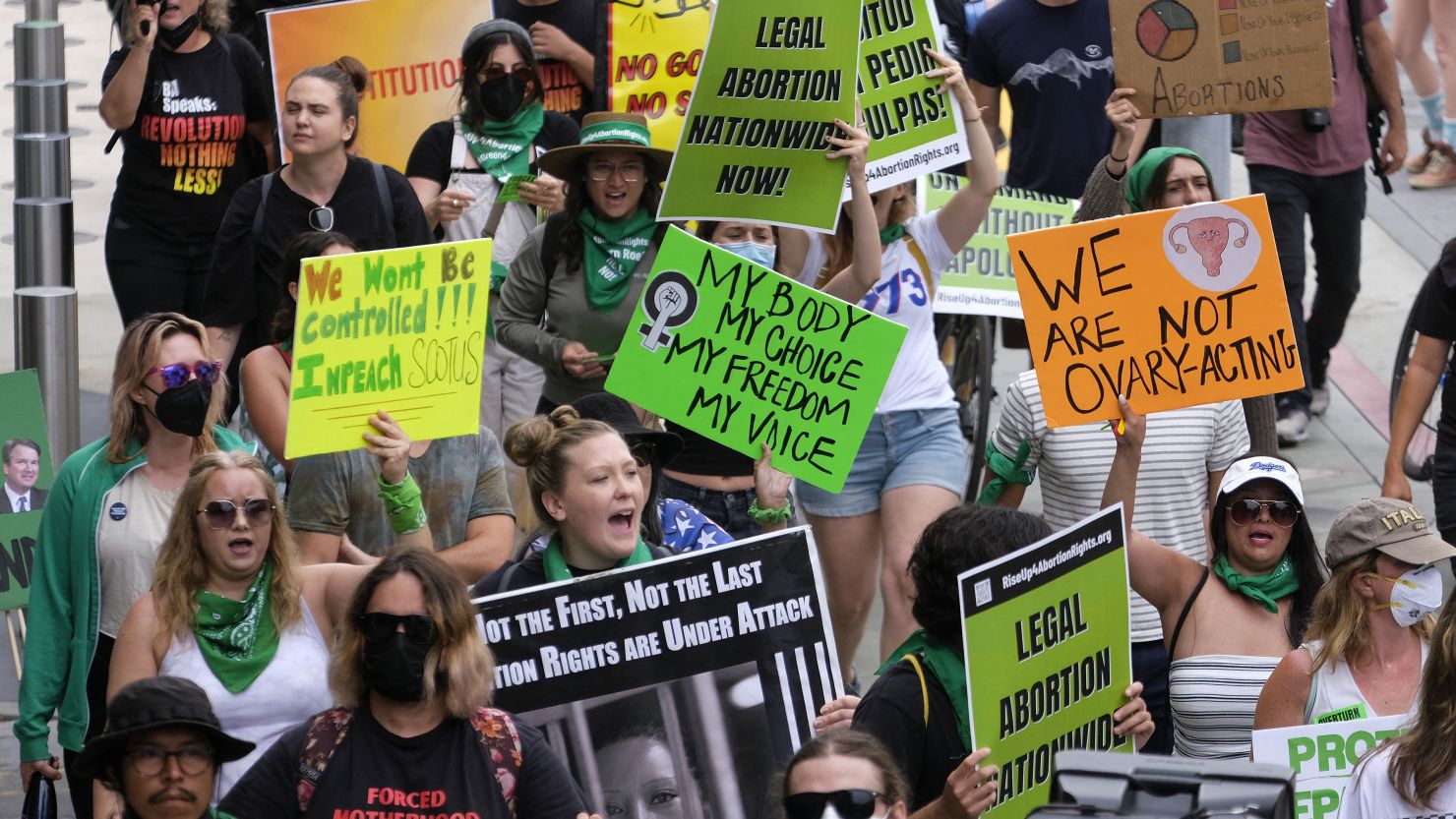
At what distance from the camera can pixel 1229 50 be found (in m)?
7.28

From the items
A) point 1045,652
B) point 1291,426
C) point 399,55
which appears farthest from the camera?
point 1291,426

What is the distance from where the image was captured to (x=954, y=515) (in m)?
4.75

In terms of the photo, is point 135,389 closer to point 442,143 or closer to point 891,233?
point 442,143

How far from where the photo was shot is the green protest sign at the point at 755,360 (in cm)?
605

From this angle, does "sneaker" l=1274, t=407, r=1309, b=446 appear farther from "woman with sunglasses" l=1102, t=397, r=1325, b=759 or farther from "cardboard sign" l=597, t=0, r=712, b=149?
"woman with sunglasses" l=1102, t=397, r=1325, b=759

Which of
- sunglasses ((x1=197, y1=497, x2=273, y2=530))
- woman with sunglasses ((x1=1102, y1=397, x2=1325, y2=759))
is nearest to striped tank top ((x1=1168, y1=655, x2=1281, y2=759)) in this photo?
woman with sunglasses ((x1=1102, y1=397, x2=1325, y2=759))

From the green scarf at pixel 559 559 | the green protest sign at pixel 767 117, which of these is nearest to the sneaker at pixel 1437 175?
the green protest sign at pixel 767 117

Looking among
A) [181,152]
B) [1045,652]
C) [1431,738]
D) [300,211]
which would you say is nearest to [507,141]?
[300,211]

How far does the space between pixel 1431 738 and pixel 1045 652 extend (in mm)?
807

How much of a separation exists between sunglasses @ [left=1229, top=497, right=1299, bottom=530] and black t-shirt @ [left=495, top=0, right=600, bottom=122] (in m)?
3.81

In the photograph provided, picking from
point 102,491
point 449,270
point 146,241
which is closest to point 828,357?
point 449,270

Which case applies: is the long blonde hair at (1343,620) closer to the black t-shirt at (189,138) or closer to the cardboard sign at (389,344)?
the cardboard sign at (389,344)

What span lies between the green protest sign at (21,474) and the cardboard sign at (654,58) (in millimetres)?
2858

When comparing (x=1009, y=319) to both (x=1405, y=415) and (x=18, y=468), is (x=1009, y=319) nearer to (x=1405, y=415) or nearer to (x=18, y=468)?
(x=1405, y=415)
